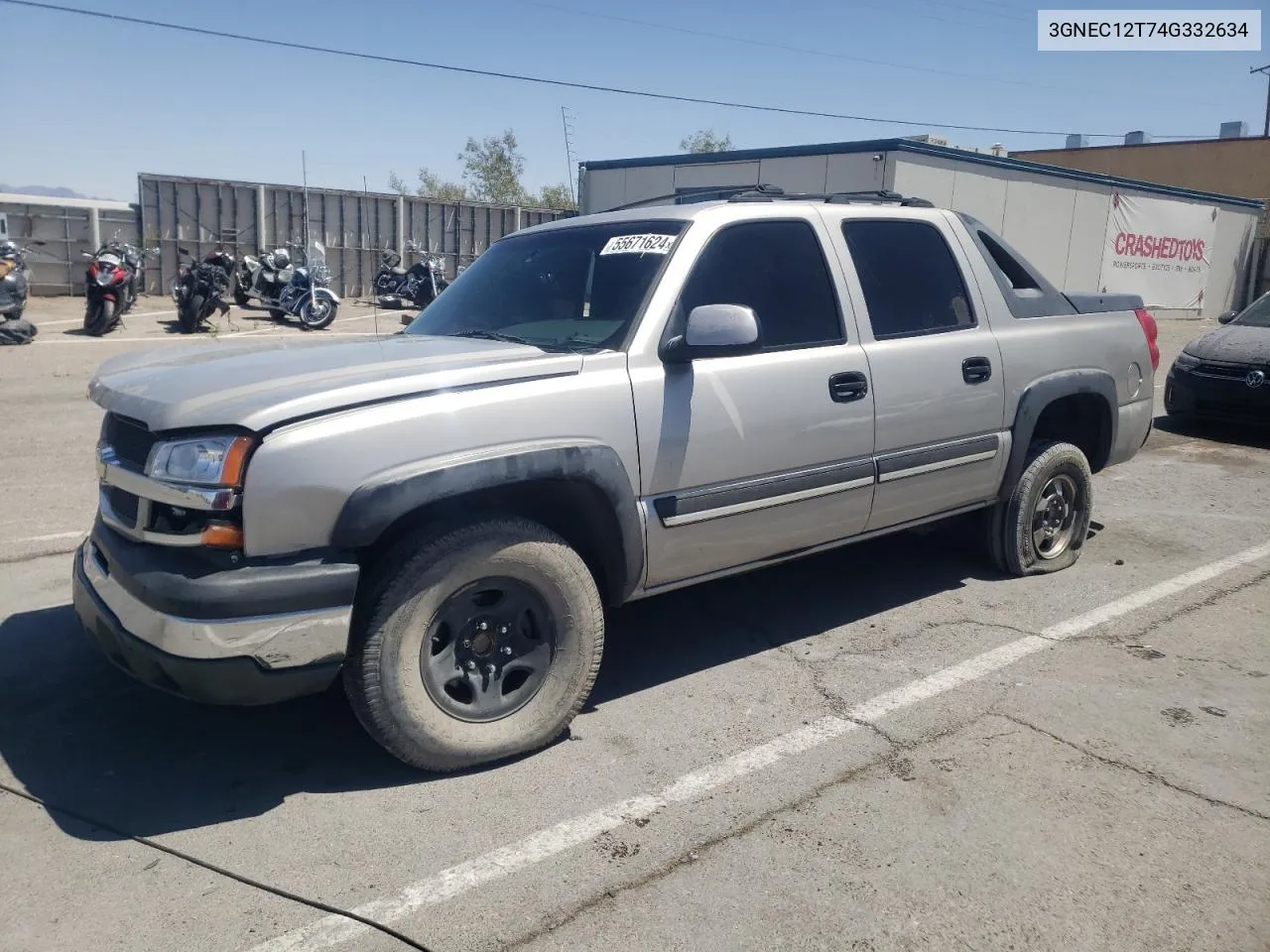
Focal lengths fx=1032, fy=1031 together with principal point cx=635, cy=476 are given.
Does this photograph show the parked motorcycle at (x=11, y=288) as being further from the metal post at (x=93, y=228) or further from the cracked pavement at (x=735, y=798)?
the cracked pavement at (x=735, y=798)

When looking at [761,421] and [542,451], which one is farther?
[761,421]

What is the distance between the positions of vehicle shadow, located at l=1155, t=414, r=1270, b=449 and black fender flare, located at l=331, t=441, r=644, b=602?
8.46 m

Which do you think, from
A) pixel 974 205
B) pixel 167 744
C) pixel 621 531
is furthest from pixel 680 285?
pixel 974 205

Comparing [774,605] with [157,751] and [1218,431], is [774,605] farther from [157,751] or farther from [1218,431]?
[1218,431]

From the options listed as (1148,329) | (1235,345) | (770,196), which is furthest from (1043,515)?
(1235,345)

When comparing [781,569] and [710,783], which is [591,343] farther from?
[781,569]

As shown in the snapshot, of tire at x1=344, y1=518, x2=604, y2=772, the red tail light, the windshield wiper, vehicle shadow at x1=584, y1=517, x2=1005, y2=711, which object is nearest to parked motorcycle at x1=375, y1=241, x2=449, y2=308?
vehicle shadow at x1=584, y1=517, x2=1005, y2=711

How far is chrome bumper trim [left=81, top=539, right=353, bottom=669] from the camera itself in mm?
2918

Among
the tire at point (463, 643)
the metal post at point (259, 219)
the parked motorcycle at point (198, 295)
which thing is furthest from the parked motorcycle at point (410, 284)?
the tire at point (463, 643)

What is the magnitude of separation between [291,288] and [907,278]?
1554cm

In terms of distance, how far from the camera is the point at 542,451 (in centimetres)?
338

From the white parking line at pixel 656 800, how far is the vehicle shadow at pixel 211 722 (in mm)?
567

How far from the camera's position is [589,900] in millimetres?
2793

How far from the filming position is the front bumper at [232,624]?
9.57 feet
